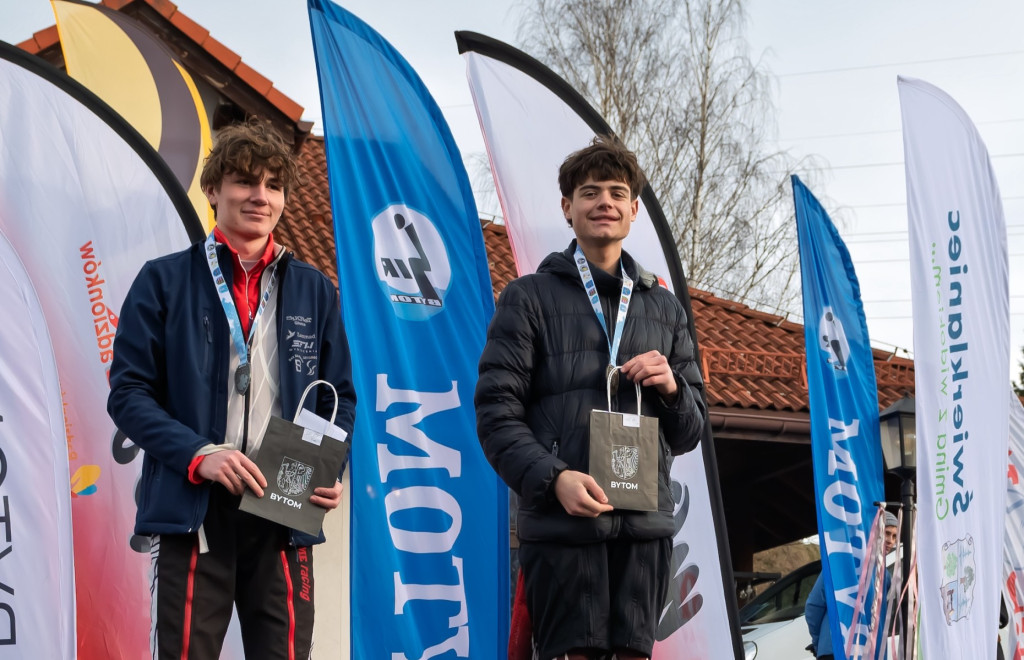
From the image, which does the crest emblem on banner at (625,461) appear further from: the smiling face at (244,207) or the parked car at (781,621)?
the parked car at (781,621)

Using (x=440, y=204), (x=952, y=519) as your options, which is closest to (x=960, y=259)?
(x=952, y=519)

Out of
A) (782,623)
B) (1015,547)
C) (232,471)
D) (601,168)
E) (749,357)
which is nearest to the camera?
(232,471)

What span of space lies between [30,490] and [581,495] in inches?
58.0

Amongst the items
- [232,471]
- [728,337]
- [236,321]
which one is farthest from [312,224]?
[232,471]

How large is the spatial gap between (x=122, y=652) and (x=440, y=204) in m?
2.12

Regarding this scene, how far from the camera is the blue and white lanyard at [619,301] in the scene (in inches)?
130

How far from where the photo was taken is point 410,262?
15.2 ft

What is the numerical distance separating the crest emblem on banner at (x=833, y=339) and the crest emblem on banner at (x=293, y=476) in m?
4.41

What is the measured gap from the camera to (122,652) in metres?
4.16

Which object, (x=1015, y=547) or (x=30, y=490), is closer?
(x=30, y=490)

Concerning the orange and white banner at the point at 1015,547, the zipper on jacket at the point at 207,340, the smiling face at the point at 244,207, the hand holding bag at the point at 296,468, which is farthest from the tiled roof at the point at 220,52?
the hand holding bag at the point at 296,468

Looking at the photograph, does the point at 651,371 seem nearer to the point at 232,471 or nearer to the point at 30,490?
the point at 232,471

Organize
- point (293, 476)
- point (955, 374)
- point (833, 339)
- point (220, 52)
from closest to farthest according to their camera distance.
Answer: point (293, 476) → point (955, 374) → point (833, 339) → point (220, 52)

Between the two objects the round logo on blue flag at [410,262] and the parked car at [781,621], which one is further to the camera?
the parked car at [781,621]
